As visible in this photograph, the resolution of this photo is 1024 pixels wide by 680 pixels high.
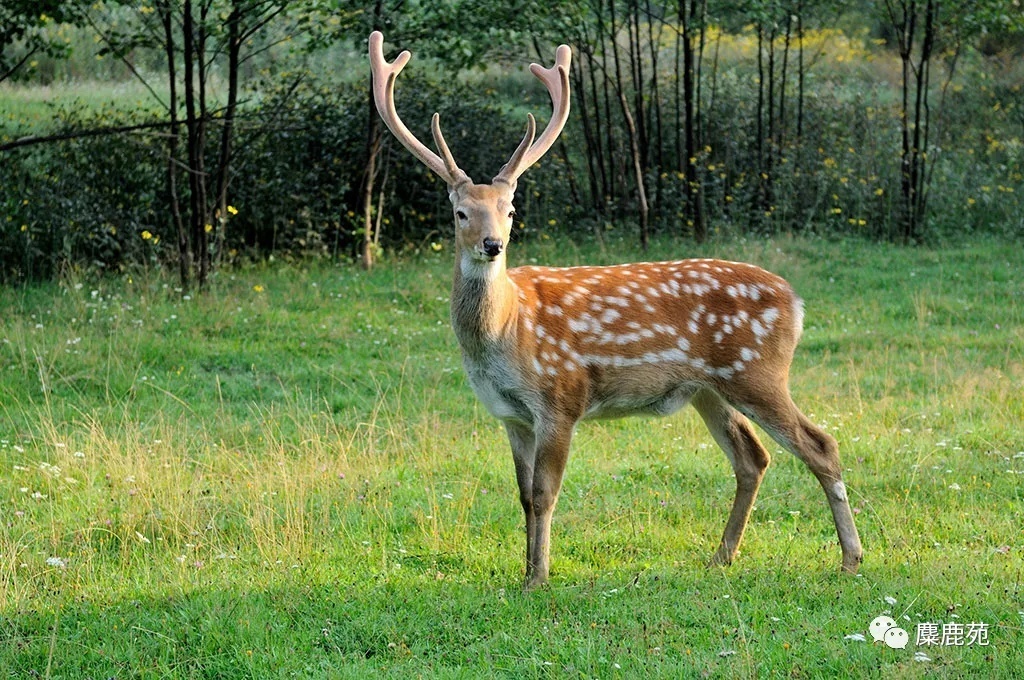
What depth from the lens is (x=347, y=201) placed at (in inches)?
579

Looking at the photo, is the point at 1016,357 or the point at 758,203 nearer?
the point at 1016,357

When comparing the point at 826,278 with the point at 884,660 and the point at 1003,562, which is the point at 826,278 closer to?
the point at 1003,562

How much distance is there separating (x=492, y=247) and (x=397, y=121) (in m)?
0.86

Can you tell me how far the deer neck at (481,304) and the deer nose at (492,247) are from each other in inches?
6.3

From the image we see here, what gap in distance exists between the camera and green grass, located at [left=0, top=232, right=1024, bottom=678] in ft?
14.3

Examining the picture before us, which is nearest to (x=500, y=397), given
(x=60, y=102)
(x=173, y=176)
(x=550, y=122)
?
(x=550, y=122)

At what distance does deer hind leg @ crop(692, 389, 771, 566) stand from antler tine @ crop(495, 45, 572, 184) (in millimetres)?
1239

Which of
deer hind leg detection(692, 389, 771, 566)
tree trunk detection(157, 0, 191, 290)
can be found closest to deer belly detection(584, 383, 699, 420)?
deer hind leg detection(692, 389, 771, 566)

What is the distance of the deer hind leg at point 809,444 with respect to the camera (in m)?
5.30

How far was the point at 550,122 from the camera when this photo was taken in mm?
5320

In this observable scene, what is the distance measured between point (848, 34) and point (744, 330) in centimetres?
2156

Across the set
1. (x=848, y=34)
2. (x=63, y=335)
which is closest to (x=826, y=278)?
(x=63, y=335)

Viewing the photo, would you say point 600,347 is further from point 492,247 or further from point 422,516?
point 422,516

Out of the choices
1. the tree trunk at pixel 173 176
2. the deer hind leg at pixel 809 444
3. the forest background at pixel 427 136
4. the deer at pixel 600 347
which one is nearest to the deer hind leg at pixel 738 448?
the deer at pixel 600 347
